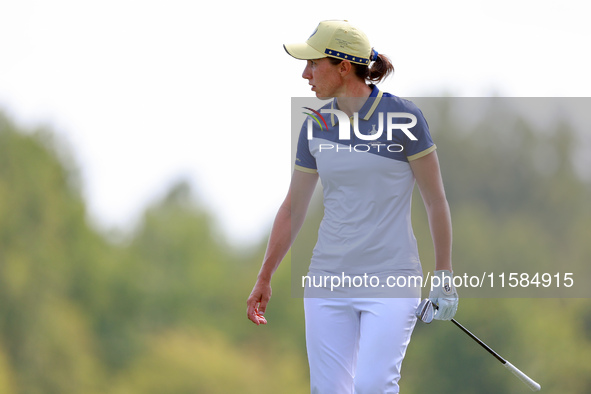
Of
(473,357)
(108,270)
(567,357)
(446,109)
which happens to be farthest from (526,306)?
(108,270)

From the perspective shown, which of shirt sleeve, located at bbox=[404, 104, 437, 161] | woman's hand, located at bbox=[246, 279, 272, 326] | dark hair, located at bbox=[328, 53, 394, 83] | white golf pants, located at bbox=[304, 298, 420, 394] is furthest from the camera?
woman's hand, located at bbox=[246, 279, 272, 326]

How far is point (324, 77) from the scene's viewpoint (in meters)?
2.56

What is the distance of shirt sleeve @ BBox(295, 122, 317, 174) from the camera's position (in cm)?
271

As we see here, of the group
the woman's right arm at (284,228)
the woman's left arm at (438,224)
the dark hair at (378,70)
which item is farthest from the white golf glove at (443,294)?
the dark hair at (378,70)

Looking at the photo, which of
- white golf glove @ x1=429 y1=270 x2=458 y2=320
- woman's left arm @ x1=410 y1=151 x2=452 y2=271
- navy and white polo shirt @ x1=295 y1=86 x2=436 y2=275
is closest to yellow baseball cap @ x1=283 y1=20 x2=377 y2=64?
navy and white polo shirt @ x1=295 y1=86 x2=436 y2=275

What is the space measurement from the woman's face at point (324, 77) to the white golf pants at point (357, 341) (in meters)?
0.63

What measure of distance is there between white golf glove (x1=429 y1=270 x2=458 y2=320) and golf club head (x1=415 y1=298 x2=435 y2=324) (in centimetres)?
5

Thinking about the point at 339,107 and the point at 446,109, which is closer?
the point at 339,107

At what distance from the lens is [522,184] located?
9078mm

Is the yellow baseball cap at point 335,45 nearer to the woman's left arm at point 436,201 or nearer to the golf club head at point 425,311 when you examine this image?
the woman's left arm at point 436,201

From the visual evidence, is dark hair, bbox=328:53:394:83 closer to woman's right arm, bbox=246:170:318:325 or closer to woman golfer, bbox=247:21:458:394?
woman golfer, bbox=247:21:458:394

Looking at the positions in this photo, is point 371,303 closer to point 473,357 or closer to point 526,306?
point 473,357

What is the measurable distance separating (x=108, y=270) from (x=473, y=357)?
789cm

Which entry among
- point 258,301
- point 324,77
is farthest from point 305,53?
point 258,301
